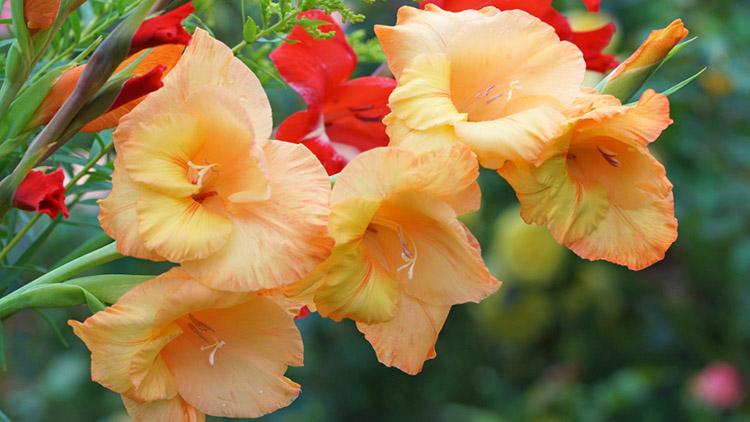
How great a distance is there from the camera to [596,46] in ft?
2.24

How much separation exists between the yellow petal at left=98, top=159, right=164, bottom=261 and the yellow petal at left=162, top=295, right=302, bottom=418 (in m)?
0.06

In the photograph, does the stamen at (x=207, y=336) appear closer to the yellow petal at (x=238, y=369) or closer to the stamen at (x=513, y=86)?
the yellow petal at (x=238, y=369)

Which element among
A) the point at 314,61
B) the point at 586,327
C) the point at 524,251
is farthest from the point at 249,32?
the point at 586,327

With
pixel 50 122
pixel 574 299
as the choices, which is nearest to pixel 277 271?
pixel 50 122

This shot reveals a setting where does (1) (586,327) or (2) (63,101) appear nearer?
(2) (63,101)

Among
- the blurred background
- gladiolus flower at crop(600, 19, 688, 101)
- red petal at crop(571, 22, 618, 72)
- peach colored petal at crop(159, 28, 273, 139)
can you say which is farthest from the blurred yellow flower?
peach colored petal at crop(159, 28, 273, 139)

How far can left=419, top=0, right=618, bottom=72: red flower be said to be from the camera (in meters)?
0.60

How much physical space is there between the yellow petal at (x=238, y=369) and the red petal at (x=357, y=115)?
0.17 meters

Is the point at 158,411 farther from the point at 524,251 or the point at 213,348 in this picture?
the point at 524,251

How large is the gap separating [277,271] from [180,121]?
0.27 ft

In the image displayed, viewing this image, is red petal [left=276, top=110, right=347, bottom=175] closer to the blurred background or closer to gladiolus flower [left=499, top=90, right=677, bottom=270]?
gladiolus flower [left=499, top=90, right=677, bottom=270]

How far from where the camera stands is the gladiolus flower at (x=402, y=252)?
18.4 inches

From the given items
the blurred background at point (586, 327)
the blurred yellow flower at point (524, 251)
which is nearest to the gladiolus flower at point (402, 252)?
the blurred background at point (586, 327)

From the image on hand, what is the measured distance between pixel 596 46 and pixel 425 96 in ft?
0.73
